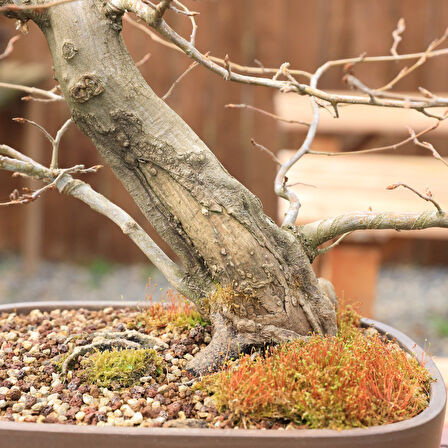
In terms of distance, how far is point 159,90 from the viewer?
4.48m

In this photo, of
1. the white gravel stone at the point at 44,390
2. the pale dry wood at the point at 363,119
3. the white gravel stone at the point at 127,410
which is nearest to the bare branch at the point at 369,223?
the white gravel stone at the point at 127,410

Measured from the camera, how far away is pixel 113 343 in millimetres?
1434

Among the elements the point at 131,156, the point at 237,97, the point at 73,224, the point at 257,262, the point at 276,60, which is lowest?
the point at 73,224

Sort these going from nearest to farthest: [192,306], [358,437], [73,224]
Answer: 1. [358,437]
2. [192,306]
3. [73,224]

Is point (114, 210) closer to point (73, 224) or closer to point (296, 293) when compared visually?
point (296, 293)

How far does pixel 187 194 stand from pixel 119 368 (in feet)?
1.34

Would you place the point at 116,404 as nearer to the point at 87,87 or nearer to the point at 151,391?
the point at 151,391

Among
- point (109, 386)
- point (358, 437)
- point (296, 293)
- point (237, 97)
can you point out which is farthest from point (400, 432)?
point (237, 97)

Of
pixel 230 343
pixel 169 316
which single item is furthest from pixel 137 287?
pixel 230 343

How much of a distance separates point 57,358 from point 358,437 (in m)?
0.73

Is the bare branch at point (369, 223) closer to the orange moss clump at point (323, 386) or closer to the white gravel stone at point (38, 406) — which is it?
the orange moss clump at point (323, 386)

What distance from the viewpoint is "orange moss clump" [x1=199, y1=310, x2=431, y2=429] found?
3.76 feet

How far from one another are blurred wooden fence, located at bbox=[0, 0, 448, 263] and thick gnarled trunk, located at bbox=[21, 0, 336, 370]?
9.99 feet

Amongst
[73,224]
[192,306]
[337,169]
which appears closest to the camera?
[192,306]
